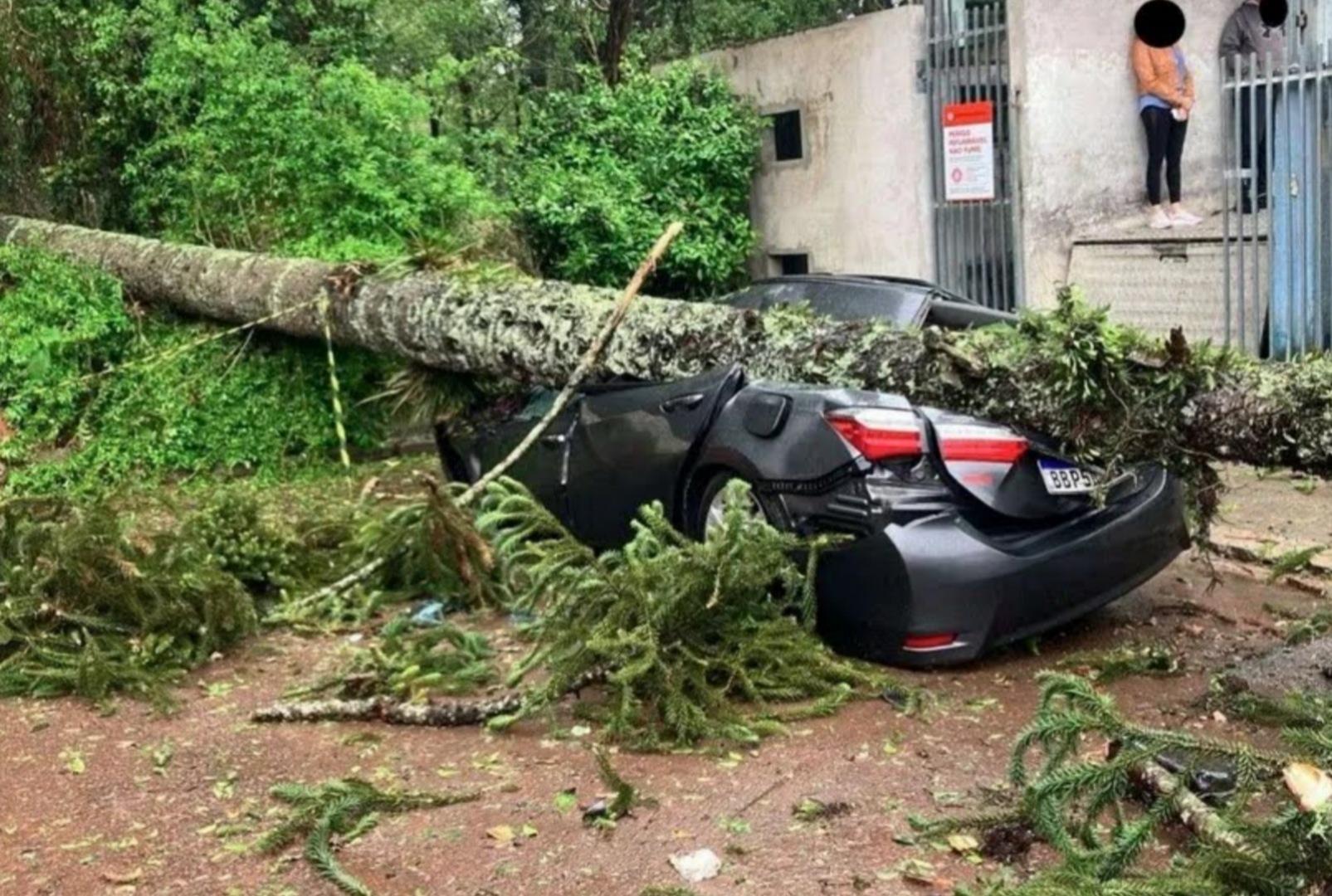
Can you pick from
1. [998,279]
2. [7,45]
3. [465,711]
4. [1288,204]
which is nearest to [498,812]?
[465,711]

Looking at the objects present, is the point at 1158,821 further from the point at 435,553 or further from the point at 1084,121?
the point at 1084,121

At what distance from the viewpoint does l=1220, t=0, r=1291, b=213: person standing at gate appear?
10.4 m

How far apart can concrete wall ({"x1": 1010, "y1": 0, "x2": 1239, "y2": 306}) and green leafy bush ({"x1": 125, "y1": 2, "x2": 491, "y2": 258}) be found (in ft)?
15.1

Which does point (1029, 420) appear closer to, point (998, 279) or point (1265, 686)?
point (1265, 686)

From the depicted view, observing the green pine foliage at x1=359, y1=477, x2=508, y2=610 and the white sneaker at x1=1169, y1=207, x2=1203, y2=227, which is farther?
the white sneaker at x1=1169, y1=207, x2=1203, y2=227

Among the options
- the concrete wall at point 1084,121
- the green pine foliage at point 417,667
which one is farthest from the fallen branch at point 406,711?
the concrete wall at point 1084,121

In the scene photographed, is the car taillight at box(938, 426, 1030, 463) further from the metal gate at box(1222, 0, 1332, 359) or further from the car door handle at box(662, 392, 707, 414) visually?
the metal gate at box(1222, 0, 1332, 359)

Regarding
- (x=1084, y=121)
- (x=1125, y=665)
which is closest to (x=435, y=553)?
(x=1125, y=665)

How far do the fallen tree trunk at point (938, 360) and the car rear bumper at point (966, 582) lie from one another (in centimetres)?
46

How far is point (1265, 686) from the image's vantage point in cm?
531

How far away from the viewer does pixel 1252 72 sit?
10.3 meters

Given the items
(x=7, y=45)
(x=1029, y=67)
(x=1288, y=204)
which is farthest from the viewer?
(x=7, y=45)

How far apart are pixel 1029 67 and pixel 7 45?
347 inches

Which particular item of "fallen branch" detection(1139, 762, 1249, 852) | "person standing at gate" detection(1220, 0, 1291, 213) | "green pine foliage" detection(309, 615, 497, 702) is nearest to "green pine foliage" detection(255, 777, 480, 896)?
"green pine foliage" detection(309, 615, 497, 702)
